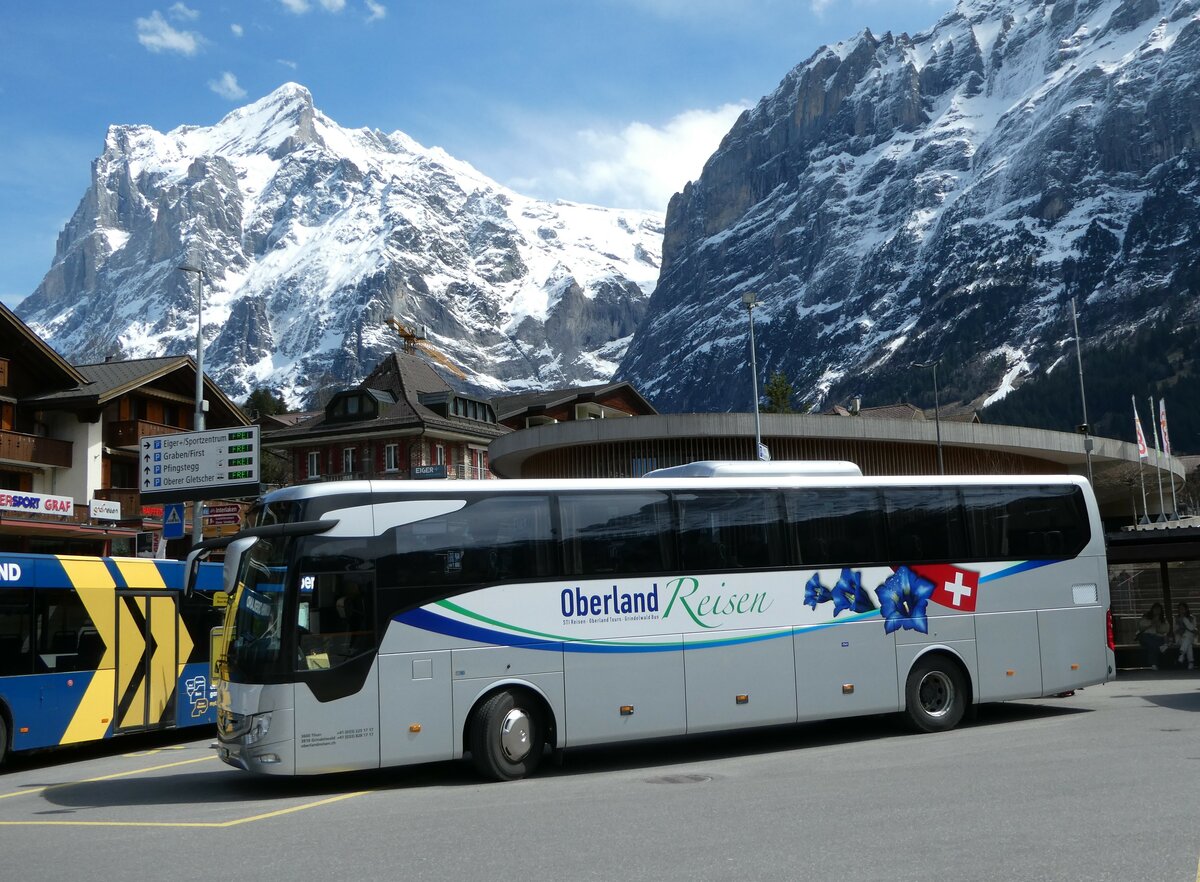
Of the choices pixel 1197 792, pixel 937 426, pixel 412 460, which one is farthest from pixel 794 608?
pixel 412 460

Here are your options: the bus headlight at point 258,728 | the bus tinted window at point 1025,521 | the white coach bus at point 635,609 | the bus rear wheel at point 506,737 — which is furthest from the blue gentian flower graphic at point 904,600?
the bus headlight at point 258,728

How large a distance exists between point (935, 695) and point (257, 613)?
871 cm

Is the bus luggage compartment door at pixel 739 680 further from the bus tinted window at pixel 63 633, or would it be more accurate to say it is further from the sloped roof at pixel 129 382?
the sloped roof at pixel 129 382

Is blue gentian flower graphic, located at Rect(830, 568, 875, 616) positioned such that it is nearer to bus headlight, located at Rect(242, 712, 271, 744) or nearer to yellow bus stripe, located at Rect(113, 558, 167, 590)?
bus headlight, located at Rect(242, 712, 271, 744)

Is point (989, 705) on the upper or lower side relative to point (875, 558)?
lower

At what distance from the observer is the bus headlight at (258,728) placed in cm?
1157

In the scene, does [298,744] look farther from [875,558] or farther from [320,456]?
[320,456]

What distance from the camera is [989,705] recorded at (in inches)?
742

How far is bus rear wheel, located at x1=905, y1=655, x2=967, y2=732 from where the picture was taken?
1508 centimetres

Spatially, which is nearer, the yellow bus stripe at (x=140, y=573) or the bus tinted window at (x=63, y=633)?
the bus tinted window at (x=63, y=633)

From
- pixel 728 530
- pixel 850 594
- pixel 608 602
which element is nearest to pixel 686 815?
pixel 608 602

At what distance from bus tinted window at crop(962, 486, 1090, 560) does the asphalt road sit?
235 centimetres

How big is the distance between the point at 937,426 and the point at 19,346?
31.5 m

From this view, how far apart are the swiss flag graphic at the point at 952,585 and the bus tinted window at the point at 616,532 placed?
3685 mm
